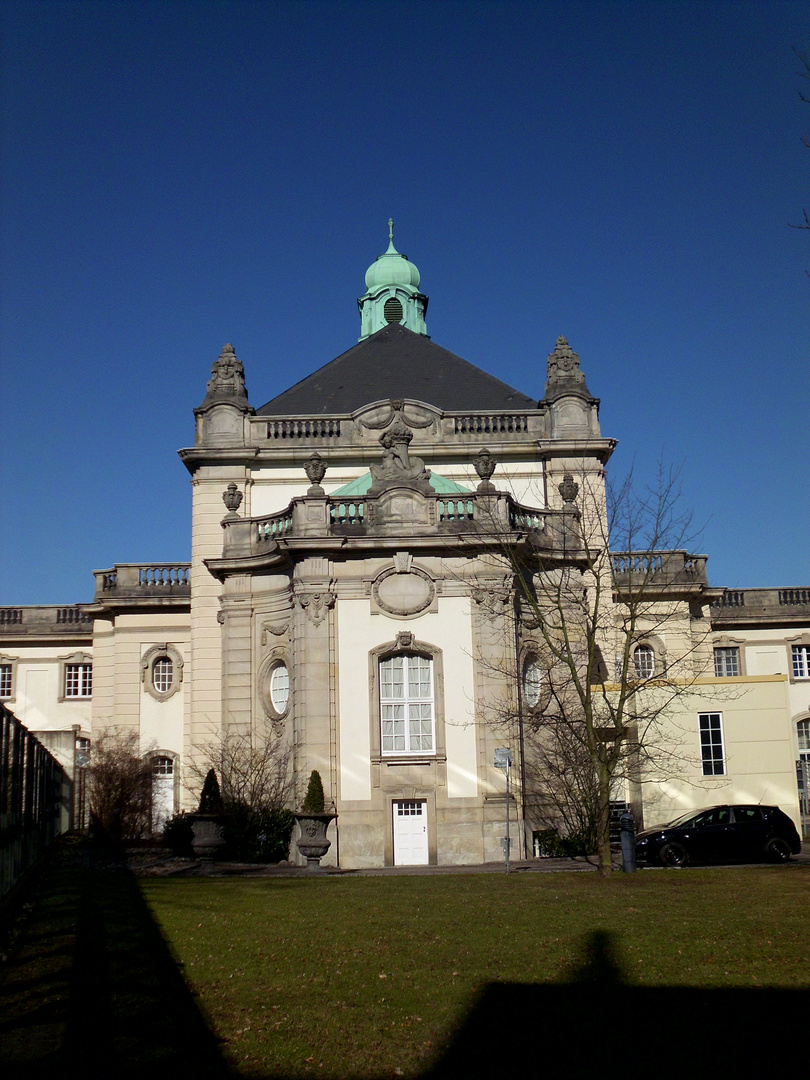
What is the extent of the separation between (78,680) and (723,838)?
28196 mm

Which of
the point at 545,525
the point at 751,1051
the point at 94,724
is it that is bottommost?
the point at 751,1051

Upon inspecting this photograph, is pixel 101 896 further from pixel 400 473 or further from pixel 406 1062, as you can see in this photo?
pixel 400 473

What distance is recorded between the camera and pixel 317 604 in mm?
27188

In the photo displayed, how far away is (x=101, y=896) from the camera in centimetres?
1742

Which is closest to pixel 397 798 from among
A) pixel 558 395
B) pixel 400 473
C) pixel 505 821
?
pixel 505 821

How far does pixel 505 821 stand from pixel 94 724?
18065mm

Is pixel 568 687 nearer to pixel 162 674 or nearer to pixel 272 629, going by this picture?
pixel 272 629

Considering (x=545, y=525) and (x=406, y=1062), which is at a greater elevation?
(x=545, y=525)

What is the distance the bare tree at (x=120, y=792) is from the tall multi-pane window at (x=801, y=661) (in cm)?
2405

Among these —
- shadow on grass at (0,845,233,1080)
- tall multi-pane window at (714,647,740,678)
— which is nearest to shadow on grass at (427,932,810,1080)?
shadow on grass at (0,845,233,1080)

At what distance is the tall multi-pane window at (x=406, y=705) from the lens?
2672 centimetres

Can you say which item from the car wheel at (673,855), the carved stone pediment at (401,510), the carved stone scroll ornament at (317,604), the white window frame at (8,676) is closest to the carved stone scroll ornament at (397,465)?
the carved stone pediment at (401,510)

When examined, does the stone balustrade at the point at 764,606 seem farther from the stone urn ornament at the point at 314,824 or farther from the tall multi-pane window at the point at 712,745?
the stone urn ornament at the point at 314,824

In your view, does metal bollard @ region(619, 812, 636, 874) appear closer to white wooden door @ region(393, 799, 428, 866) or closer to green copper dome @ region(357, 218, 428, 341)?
white wooden door @ region(393, 799, 428, 866)
